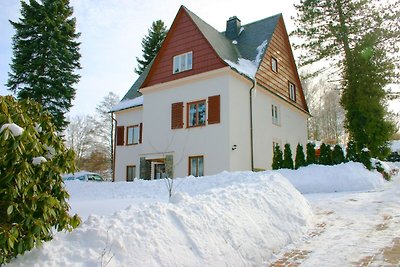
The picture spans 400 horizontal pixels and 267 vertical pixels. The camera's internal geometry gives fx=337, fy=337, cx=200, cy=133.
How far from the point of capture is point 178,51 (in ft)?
59.7

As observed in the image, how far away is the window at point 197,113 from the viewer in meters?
16.6

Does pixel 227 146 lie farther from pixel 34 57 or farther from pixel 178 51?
pixel 34 57

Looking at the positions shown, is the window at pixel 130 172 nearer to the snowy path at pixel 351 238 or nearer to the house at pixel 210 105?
the house at pixel 210 105

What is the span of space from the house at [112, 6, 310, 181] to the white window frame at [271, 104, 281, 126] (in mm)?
58

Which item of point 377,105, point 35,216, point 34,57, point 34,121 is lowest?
point 35,216

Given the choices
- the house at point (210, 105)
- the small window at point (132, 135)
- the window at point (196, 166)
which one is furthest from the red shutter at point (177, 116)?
the small window at point (132, 135)

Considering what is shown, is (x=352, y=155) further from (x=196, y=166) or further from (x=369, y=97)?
(x=369, y=97)

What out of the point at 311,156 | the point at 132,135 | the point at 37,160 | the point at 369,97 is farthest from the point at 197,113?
the point at 37,160

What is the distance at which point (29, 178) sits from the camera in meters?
3.36

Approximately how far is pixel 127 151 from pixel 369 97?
15182 mm

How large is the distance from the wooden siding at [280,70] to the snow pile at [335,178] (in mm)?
6265

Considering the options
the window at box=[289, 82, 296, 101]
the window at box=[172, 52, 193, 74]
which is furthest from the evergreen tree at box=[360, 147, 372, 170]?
the window at box=[172, 52, 193, 74]

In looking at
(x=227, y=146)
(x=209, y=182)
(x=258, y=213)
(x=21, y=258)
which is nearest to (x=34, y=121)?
(x=21, y=258)

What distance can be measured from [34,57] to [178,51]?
1207 cm
